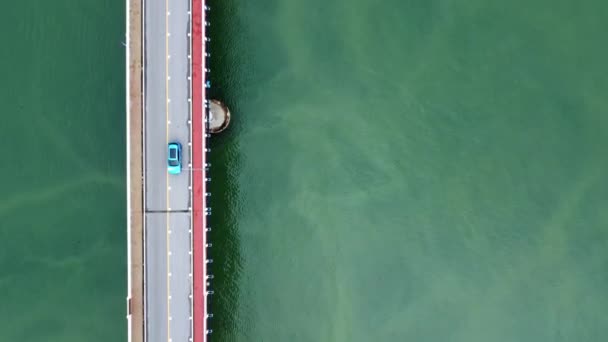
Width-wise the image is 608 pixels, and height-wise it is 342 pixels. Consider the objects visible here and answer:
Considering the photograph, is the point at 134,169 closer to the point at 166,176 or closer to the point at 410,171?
the point at 166,176

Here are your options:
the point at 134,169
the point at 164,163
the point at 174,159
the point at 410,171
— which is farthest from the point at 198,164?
the point at 410,171

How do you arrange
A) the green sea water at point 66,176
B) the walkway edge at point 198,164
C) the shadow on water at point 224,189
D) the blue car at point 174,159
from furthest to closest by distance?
the shadow on water at point 224,189
the green sea water at point 66,176
the walkway edge at point 198,164
the blue car at point 174,159

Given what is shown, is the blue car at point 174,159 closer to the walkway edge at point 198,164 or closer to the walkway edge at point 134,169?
the walkway edge at point 198,164

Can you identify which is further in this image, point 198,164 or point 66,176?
point 66,176

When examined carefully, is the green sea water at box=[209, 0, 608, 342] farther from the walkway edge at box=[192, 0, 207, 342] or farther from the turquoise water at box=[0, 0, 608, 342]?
the walkway edge at box=[192, 0, 207, 342]

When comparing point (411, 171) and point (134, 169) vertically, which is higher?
point (134, 169)

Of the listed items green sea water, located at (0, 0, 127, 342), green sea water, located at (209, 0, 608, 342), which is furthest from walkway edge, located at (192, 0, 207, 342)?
green sea water, located at (0, 0, 127, 342)

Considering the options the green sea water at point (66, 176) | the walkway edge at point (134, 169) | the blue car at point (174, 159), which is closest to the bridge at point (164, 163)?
the walkway edge at point (134, 169)
